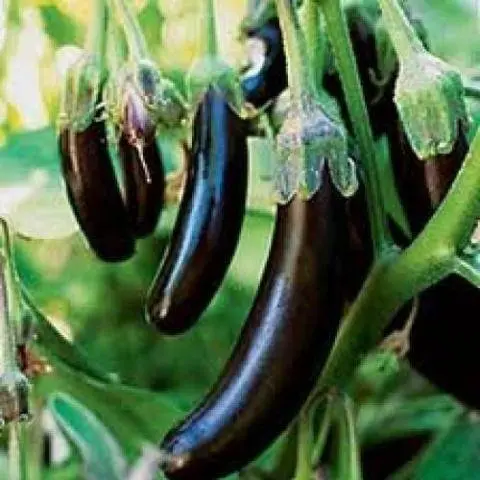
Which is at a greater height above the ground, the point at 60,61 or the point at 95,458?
the point at 60,61

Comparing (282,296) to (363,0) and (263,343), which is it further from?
(363,0)

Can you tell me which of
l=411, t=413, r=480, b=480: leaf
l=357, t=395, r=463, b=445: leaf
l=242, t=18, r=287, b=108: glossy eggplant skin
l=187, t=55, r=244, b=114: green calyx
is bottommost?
l=357, t=395, r=463, b=445: leaf

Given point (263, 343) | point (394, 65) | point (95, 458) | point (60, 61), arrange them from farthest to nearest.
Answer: point (60, 61) < point (95, 458) < point (394, 65) < point (263, 343)

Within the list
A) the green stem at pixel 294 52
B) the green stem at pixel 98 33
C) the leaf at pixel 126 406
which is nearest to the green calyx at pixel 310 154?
the green stem at pixel 294 52

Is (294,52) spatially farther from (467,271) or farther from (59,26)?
(59,26)

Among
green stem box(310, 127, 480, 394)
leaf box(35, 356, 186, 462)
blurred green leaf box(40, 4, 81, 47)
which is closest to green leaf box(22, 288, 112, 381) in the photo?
leaf box(35, 356, 186, 462)

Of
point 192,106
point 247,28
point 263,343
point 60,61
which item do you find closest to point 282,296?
point 263,343

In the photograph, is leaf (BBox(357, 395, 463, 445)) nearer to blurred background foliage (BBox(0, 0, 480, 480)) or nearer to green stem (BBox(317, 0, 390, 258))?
blurred background foliage (BBox(0, 0, 480, 480))
